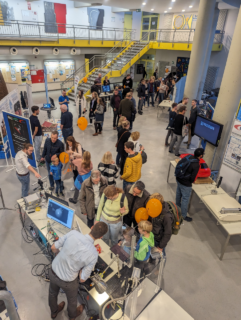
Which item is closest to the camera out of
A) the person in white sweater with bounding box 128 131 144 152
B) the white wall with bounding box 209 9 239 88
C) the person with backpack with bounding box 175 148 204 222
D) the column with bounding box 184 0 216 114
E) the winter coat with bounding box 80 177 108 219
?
the winter coat with bounding box 80 177 108 219

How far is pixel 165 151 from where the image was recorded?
782cm

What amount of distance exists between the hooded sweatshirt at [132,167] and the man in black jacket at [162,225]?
1.21 meters

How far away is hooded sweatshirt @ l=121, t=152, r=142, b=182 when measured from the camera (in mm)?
4328

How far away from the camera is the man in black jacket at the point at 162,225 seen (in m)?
3.18

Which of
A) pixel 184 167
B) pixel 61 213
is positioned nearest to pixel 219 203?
pixel 184 167

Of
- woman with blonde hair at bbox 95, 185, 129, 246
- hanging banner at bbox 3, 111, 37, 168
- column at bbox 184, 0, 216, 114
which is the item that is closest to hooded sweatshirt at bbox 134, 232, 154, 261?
woman with blonde hair at bbox 95, 185, 129, 246

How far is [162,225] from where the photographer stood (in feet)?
10.7

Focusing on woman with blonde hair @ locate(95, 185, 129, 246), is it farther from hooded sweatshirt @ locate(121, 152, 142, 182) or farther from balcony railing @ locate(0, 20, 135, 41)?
balcony railing @ locate(0, 20, 135, 41)

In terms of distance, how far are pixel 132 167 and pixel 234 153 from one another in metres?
2.39

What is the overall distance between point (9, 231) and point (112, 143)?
4.70 m

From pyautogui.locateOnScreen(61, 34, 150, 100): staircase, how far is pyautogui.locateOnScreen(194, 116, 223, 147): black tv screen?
8873mm

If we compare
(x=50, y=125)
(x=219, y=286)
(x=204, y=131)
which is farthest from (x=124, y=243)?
(x=50, y=125)

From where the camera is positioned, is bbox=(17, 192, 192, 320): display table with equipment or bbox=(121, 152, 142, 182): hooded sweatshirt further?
bbox=(121, 152, 142, 182): hooded sweatshirt

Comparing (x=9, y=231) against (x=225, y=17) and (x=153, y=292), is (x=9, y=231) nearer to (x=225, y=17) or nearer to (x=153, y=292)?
(x=153, y=292)
